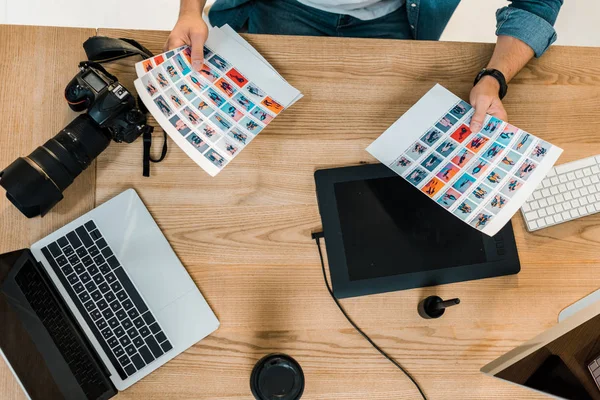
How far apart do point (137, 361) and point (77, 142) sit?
0.37 metres

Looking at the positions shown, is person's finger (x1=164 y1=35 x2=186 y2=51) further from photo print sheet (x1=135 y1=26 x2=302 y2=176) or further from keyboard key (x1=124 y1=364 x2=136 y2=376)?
keyboard key (x1=124 y1=364 x2=136 y2=376)

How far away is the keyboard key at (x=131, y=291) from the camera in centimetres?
79

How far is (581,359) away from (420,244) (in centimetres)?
30

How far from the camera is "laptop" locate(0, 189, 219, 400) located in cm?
73

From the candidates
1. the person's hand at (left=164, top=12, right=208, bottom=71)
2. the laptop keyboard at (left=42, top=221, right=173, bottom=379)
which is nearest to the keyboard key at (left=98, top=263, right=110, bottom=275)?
the laptop keyboard at (left=42, top=221, right=173, bottom=379)

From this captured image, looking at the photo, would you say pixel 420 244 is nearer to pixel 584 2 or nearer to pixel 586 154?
pixel 586 154

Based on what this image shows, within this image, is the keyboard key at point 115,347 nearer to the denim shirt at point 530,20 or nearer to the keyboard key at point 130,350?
the keyboard key at point 130,350

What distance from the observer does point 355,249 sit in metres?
0.84

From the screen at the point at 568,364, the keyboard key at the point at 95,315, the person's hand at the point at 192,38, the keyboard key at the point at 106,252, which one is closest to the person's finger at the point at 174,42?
the person's hand at the point at 192,38

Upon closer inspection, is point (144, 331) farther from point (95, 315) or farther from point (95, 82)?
point (95, 82)

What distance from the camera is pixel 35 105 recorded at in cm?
84

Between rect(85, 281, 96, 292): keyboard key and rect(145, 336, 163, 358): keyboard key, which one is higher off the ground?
rect(85, 281, 96, 292): keyboard key

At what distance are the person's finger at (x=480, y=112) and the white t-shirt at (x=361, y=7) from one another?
1.21ft

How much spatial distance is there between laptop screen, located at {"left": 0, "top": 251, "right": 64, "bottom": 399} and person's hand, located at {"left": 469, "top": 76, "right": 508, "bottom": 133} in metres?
0.80
